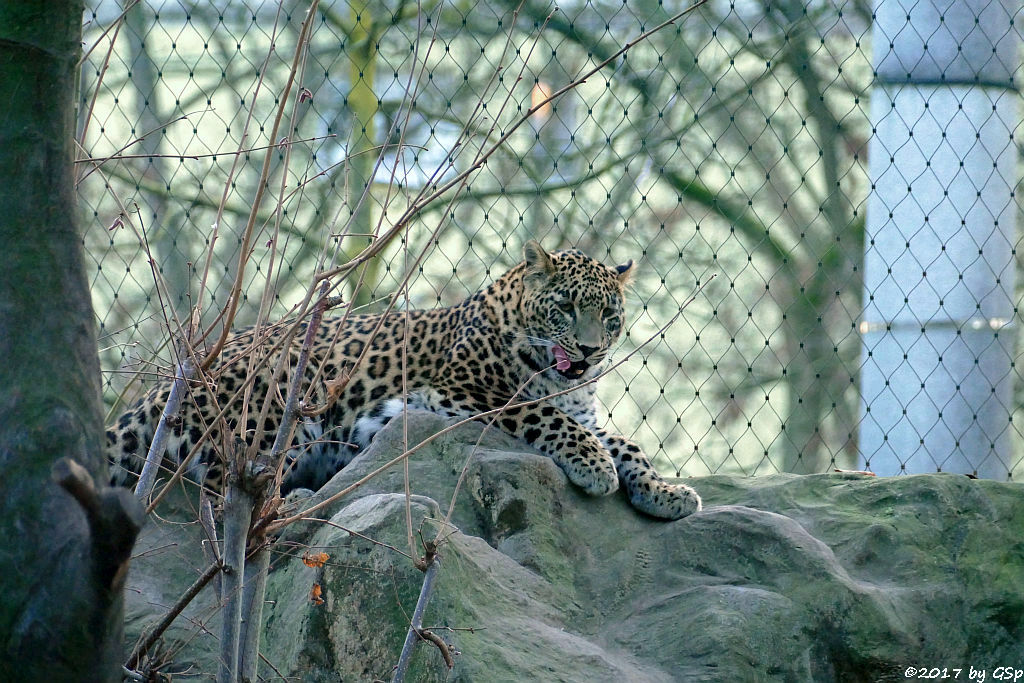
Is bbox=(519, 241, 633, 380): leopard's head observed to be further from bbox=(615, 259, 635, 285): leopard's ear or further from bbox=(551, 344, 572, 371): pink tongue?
bbox=(615, 259, 635, 285): leopard's ear

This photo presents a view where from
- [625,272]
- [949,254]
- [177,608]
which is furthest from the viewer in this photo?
[949,254]

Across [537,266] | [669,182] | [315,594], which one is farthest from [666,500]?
[669,182]

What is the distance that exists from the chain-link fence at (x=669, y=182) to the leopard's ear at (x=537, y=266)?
0.35 meters

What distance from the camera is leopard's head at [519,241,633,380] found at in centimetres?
532

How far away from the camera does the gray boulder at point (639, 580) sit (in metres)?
3.51

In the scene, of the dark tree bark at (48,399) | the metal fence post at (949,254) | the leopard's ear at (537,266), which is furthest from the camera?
the metal fence post at (949,254)

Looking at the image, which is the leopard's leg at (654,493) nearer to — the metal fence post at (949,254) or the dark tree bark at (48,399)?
the metal fence post at (949,254)

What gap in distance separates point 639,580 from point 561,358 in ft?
4.00

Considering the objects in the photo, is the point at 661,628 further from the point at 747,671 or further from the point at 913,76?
the point at 913,76

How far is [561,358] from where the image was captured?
530cm

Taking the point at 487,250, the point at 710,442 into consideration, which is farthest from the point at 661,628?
the point at 710,442

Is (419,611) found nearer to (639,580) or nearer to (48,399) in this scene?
(48,399)

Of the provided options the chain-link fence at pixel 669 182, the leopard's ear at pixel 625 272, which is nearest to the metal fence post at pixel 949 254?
the chain-link fence at pixel 669 182

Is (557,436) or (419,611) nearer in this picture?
(419,611)
